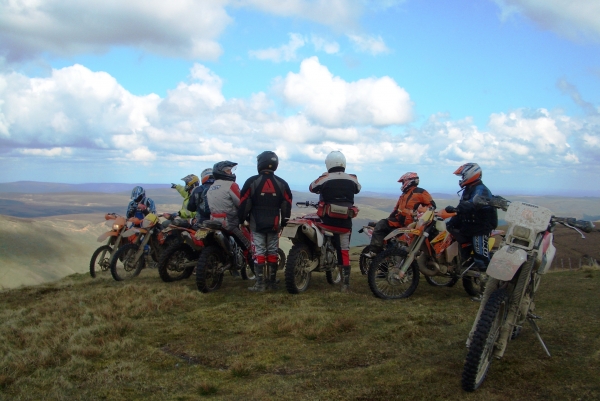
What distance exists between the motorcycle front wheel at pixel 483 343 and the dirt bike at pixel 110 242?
739 centimetres

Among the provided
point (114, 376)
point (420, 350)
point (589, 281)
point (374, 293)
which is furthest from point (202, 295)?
point (589, 281)

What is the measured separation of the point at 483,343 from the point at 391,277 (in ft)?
11.1

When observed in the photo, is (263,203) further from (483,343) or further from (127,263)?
(483,343)

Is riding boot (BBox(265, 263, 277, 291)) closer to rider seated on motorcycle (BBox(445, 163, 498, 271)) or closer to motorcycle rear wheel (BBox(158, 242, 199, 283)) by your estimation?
motorcycle rear wheel (BBox(158, 242, 199, 283))

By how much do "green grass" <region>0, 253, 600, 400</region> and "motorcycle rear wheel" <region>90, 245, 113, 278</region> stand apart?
6.79 ft

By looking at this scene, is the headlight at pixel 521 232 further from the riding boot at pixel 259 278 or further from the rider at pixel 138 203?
the rider at pixel 138 203

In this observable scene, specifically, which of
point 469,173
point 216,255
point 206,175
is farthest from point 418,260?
point 206,175

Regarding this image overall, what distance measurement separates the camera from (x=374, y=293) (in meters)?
6.96

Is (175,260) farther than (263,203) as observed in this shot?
Yes

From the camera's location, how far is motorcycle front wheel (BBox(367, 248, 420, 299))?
22.4 ft

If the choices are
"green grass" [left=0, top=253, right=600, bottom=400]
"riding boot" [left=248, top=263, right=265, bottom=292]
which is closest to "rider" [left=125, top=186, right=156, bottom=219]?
"green grass" [left=0, top=253, right=600, bottom=400]

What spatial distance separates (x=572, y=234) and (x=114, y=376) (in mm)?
20934

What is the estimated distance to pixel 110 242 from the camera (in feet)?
31.3

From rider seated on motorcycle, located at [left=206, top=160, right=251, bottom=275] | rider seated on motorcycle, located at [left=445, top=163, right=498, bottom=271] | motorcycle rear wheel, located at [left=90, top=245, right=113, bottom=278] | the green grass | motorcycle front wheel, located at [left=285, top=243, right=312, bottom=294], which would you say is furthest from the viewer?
motorcycle rear wheel, located at [left=90, top=245, right=113, bottom=278]
